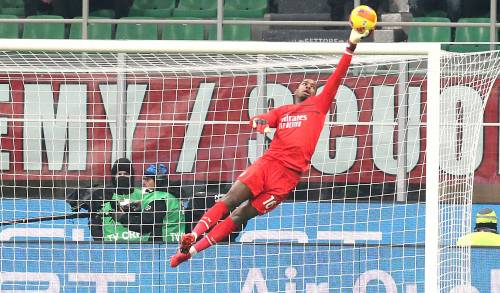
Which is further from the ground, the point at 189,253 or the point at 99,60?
the point at 99,60

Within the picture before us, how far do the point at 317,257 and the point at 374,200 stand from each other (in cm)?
201

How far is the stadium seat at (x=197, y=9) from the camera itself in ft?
50.9

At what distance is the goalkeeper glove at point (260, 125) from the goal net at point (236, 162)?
633 millimetres

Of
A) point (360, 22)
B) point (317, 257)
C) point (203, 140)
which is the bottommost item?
point (317, 257)

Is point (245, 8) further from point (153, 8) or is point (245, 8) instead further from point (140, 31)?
point (140, 31)

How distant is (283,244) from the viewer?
453 inches

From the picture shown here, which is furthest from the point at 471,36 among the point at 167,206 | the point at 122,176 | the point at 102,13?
the point at 122,176

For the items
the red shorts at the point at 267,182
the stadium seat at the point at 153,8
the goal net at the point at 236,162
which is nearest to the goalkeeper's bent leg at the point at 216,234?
the red shorts at the point at 267,182

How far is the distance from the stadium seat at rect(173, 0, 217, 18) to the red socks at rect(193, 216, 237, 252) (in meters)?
5.47

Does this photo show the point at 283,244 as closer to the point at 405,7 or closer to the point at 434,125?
the point at 434,125

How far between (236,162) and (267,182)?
10.0ft

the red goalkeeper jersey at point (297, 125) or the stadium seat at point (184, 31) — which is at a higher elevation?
the stadium seat at point (184, 31)

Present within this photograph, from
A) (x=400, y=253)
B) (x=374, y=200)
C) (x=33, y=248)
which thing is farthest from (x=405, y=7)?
(x=33, y=248)

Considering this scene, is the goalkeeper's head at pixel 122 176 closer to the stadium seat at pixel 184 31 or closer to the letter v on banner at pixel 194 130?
the letter v on banner at pixel 194 130
